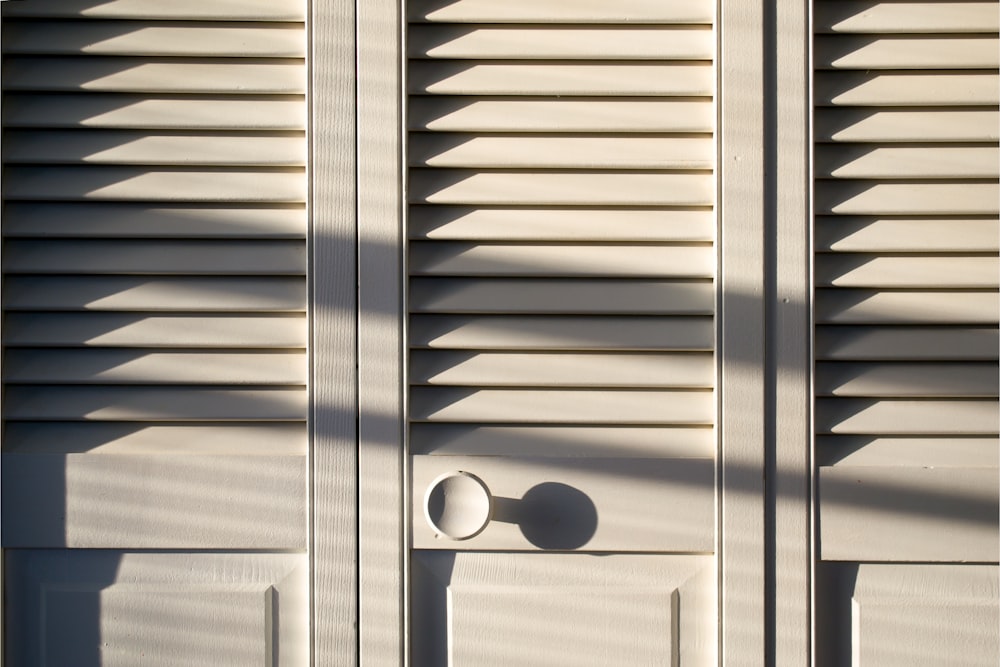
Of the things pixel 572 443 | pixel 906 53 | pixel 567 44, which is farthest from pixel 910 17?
pixel 572 443

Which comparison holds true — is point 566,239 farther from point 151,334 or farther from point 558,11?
point 151,334

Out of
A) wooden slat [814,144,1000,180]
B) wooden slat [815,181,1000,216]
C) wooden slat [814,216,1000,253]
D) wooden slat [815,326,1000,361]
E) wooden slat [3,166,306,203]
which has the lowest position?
wooden slat [815,326,1000,361]

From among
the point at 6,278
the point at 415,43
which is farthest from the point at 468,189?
the point at 6,278

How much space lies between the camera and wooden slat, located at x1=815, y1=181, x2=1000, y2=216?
1.04 metres

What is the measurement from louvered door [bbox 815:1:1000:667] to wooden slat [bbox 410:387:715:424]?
0.53 feet

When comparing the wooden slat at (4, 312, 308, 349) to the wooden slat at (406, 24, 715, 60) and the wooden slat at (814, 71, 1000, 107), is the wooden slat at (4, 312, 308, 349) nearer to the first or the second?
the wooden slat at (406, 24, 715, 60)

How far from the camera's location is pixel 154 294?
105 cm

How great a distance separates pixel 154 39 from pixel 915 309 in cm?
95

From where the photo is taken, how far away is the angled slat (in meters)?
1.05

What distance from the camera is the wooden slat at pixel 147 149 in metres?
1.04

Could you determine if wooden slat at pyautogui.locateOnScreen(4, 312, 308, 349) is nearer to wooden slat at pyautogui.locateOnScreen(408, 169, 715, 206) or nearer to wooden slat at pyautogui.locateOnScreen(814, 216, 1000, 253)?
wooden slat at pyautogui.locateOnScreen(408, 169, 715, 206)

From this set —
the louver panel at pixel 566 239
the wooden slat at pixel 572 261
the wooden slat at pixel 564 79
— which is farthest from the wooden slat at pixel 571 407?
the wooden slat at pixel 564 79

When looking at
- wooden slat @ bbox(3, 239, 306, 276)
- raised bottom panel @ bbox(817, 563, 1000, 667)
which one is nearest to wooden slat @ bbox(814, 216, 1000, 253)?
raised bottom panel @ bbox(817, 563, 1000, 667)

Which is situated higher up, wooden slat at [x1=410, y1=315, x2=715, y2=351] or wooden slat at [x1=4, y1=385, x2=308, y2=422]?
wooden slat at [x1=410, y1=315, x2=715, y2=351]
